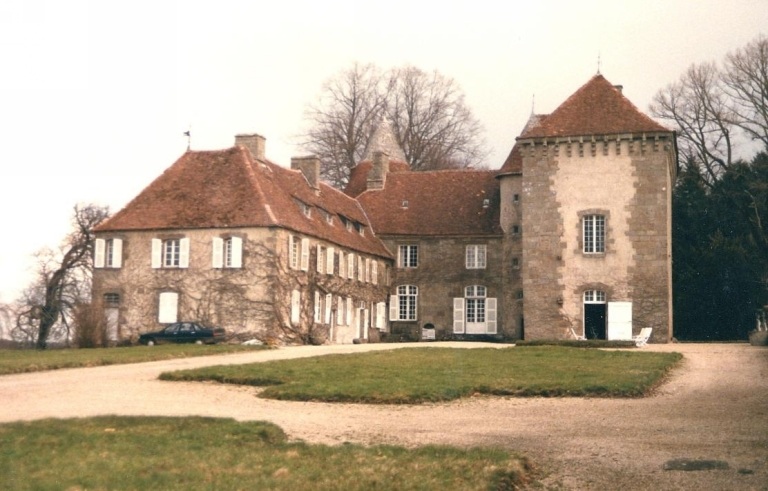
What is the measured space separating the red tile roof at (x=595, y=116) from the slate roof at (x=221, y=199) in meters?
9.66

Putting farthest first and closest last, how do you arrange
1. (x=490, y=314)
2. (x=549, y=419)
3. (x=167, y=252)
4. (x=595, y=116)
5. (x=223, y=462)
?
(x=490, y=314)
(x=595, y=116)
(x=167, y=252)
(x=549, y=419)
(x=223, y=462)

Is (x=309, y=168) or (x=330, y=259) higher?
(x=309, y=168)

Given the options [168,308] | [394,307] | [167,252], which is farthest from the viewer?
[394,307]

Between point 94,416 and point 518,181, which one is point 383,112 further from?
point 94,416

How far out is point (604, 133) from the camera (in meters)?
39.1

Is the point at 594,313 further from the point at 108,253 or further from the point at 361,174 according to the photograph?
the point at 108,253

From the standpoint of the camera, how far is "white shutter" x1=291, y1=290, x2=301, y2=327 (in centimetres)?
3716

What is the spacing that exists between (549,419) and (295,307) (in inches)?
952

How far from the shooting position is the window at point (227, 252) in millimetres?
36406

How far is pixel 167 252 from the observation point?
37625 millimetres

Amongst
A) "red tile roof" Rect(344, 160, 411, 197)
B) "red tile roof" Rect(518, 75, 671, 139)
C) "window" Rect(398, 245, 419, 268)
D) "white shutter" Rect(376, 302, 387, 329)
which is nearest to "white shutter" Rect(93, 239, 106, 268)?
"white shutter" Rect(376, 302, 387, 329)

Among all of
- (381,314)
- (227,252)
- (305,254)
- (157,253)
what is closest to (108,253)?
(157,253)

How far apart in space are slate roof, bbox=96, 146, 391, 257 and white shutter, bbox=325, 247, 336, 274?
1.45 feet

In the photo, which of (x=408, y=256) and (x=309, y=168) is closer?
(x=309, y=168)
